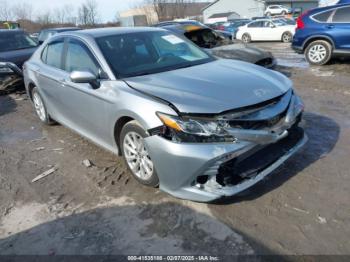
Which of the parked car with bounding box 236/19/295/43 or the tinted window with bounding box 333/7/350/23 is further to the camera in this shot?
the parked car with bounding box 236/19/295/43

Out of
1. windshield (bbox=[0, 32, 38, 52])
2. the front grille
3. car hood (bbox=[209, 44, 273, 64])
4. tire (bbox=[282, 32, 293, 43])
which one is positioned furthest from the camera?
tire (bbox=[282, 32, 293, 43])

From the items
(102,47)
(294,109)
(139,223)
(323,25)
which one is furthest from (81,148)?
(323,25)

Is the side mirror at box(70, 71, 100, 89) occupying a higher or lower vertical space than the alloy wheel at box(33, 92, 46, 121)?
higher

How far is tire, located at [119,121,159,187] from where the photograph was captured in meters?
3.44

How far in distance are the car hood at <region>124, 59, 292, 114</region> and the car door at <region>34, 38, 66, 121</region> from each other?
173cm

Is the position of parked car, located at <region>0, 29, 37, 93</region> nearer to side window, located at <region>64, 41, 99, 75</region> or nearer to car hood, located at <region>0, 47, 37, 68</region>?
car hood, located at <region>0, 47, 37, 68</region>

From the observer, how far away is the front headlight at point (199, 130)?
2.99m

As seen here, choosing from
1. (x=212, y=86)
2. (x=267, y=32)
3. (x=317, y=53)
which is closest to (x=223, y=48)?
(x=317, y=53)

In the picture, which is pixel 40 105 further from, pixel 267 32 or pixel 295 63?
pixel 267 32

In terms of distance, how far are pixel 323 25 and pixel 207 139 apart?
8276mm

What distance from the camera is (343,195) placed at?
10.9ft

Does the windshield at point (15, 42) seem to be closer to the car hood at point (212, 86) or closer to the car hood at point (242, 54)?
the car hood at point (242, 54)

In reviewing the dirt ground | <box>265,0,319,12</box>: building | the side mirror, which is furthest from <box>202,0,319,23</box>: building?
the side mirror

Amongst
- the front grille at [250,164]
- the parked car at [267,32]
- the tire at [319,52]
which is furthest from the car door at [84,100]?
the parked car at [267,32]
